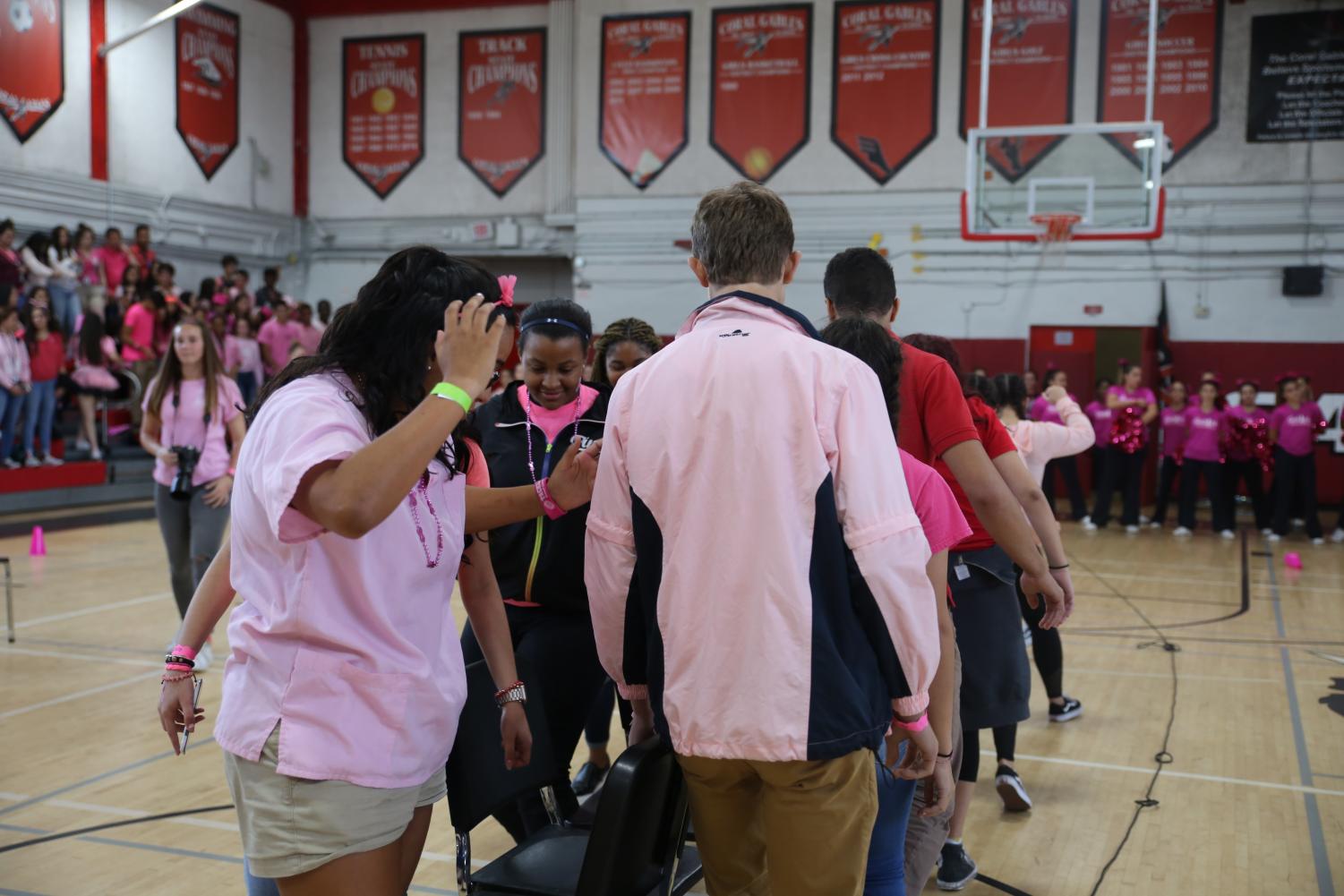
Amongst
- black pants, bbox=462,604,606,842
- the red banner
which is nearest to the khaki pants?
black pants, bbox=462,604,606,842

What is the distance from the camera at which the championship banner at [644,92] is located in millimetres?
16562

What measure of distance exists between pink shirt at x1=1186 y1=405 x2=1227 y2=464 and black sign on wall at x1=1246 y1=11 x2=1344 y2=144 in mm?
4141

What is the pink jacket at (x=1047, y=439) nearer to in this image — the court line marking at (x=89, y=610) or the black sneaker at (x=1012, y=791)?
the black sneaker at (x=1012, y=791)

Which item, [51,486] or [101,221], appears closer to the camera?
[51,486]

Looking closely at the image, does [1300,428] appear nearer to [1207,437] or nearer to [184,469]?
[1207,437]

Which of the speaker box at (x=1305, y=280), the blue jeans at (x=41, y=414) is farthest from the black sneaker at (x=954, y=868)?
the speaker box at (x=1305, y=280)

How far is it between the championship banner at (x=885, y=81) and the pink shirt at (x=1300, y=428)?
19.4ft

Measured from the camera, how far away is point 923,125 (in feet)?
51.2

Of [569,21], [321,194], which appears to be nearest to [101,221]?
[321,194]

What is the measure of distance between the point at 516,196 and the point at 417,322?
16538mm

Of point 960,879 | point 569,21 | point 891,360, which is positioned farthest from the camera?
point 569,21

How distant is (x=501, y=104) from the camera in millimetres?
17750

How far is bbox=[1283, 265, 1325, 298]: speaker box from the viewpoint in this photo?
46.4 ft

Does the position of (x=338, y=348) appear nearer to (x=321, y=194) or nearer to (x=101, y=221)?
(x=101, y=221)
